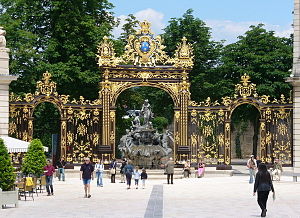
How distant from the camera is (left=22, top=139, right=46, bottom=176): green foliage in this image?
26.0 m

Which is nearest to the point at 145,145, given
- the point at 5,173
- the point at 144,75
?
the point at 144,75

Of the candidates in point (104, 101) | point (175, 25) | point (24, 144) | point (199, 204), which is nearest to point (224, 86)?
point (175, 25)

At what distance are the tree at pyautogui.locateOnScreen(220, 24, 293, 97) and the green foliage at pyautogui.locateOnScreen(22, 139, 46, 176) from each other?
74.5 feet

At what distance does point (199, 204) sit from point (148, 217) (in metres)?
3.73

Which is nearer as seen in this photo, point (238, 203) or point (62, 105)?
point (238, 203)

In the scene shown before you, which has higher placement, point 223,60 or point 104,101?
point 223,60

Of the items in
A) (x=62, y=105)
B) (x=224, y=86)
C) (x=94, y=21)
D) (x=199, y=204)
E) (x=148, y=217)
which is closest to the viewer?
(x=148, y=217)

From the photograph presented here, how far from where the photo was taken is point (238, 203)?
21.7 meters

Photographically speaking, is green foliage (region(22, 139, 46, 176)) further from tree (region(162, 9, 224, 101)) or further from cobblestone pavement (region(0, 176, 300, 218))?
tree (region(162, 9, 224, 101))

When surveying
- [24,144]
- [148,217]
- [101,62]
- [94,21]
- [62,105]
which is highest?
[94,21]

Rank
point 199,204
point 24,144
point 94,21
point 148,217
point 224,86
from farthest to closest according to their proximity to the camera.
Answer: point 224,86 < point 94,21 < point 24,144 < point 199,204 < point 148,217

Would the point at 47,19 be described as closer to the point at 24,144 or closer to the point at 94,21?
the point at 94,21

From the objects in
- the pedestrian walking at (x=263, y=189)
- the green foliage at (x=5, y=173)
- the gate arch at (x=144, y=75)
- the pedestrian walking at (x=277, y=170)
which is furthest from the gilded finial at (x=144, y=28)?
the pedestrian walking at (x=263, y=189)

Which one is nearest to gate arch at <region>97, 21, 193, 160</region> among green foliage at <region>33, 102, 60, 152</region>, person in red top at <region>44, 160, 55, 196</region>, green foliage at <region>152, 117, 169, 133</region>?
green foliage at <region>33, 102, 60, 152</region>
